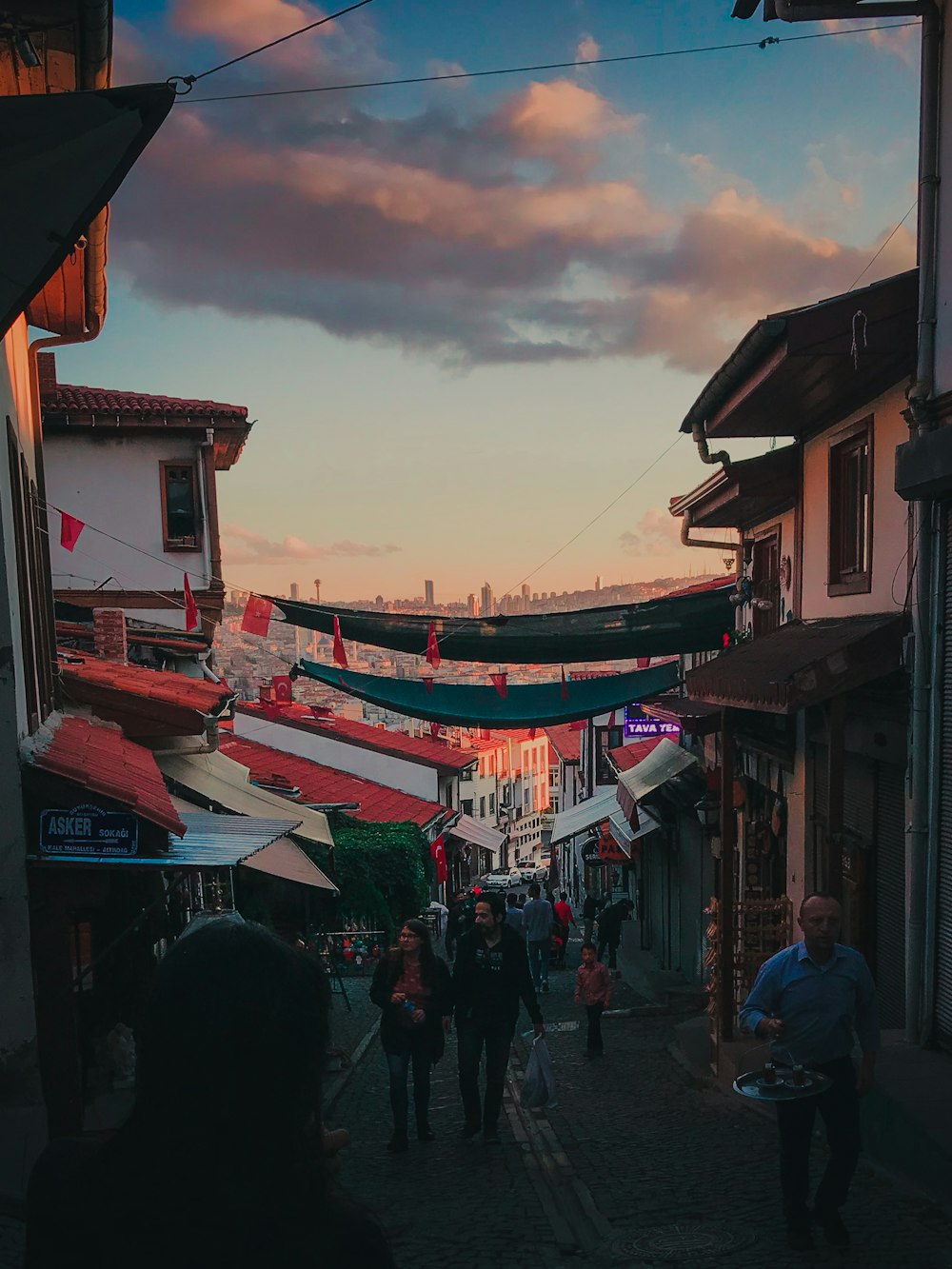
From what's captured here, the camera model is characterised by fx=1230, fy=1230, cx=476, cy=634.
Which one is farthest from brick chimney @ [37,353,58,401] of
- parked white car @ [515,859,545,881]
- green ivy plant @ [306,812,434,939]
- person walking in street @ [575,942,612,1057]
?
parked white car @ [515,859,545,881]

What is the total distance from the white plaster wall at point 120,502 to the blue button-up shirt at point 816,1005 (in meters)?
15.7

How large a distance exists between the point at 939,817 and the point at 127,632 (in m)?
11.9

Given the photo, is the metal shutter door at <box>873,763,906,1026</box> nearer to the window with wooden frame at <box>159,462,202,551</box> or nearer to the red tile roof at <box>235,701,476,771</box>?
the window with wooden frame at <box>159,462,202,551</box>

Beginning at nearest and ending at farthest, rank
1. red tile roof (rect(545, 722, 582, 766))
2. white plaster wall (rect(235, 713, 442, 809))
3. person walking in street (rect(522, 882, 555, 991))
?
person walking in street (rect(522, 882, 555, 991)) < white plaster wall (rect(235, 713, 442, 809)) < red tile roof (rect(545, 722, 582, 766))

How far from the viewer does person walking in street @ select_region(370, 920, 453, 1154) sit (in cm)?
805

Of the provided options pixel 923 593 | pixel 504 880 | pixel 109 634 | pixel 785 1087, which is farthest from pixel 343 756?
pixel 785 1087

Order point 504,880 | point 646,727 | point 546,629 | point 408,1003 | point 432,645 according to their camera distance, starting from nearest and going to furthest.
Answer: point 408,1003 < point 546,629 < point 432,645 < point 646,727 < point 504,880

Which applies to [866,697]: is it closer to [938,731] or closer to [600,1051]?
[938,731]

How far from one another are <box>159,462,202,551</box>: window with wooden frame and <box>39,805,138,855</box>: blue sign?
12548 mm

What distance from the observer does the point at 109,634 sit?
1494 cm

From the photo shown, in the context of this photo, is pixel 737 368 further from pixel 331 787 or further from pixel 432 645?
pixel 331 787

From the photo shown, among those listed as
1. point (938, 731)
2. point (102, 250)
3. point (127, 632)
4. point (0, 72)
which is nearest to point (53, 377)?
point (127, 632)

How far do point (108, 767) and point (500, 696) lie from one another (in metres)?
9.85

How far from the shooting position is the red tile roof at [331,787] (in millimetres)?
27875
